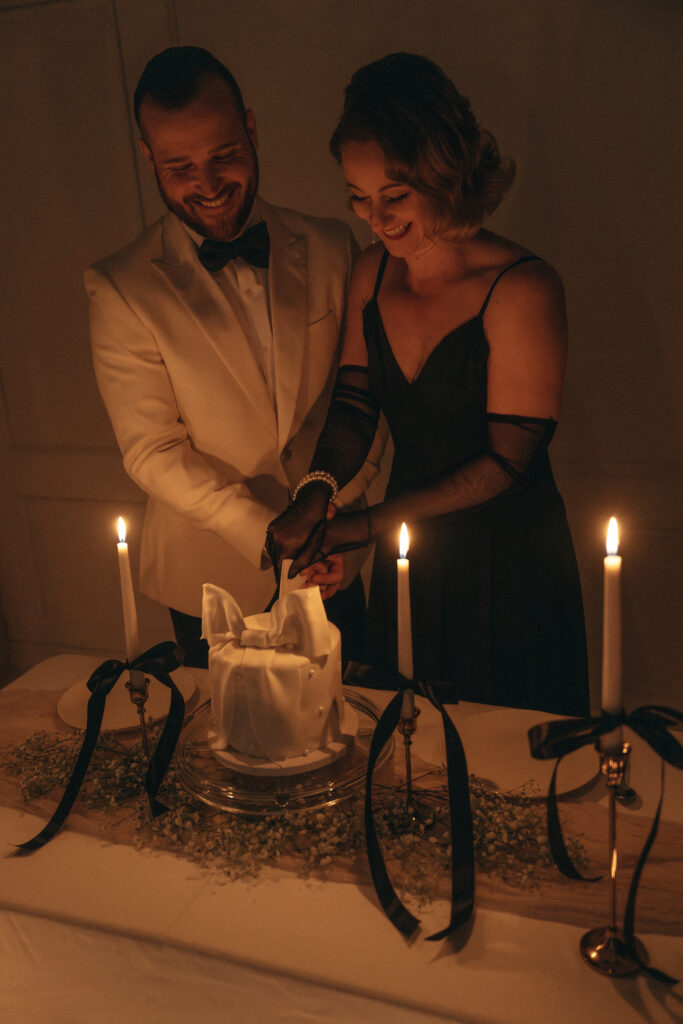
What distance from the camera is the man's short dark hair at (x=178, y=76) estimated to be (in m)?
2.02

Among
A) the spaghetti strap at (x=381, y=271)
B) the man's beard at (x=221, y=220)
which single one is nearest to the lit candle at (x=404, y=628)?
the spaghetti strap at (x=381, y=271)

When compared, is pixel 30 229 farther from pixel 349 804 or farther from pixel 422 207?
pixel 349 804

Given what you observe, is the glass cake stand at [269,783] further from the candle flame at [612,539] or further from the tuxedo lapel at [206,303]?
the tuxedo lapel at [206,303]

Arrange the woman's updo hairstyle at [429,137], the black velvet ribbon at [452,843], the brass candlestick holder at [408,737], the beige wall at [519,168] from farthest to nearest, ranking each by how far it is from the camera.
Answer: the beige wall at [519,168] < the woman's updo hairstyle at [429,137] < the brass candlestick holder at [408,737] < the black velvet ribbon at [452,843]

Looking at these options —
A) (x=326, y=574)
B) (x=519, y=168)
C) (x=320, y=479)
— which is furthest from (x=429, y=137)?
(x=326, y=574)

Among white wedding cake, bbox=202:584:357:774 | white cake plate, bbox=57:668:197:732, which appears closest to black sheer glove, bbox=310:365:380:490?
white cake plate, bbox=57:668:197:732

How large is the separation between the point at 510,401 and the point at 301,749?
869mm

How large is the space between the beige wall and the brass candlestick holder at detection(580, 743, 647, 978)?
1349mm

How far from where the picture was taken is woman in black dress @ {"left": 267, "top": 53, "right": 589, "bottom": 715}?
182 cm

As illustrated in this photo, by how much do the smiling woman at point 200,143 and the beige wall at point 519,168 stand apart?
0.59ft

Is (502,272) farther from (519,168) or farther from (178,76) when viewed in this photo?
(178,76)

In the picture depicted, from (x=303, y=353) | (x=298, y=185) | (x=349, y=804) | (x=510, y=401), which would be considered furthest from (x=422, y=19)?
(x=349, y=804)

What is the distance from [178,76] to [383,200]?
600mm

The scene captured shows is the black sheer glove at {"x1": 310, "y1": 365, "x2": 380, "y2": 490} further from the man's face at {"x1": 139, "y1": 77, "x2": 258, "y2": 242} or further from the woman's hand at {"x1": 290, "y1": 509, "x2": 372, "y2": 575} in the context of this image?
the man's face at {"x1": 139, "y1": 77, "x2": 258, "y2": 242}
